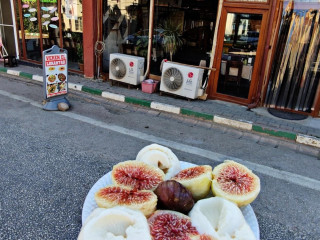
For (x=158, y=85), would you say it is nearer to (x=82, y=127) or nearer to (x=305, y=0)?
(x=82, y=127)

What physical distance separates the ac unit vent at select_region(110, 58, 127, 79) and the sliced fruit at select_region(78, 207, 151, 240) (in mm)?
6802

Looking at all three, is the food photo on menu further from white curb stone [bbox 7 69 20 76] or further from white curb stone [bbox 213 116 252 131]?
white curb stone [bbox 7 69 20 76]

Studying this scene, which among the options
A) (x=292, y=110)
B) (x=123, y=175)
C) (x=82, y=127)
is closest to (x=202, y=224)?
(x=123, y=175)

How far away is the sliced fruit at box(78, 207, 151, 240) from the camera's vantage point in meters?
1.69

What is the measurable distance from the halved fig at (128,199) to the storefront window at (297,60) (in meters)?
5.91

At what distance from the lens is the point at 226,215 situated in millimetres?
1908

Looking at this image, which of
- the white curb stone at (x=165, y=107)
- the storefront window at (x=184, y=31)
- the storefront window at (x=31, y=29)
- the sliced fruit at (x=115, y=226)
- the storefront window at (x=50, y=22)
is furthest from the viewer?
the storefront window at (x=31, y=29)

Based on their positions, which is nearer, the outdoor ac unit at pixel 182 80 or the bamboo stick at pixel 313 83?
the bamboo stick at pixel 313 83

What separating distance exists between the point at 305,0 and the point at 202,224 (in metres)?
6.35

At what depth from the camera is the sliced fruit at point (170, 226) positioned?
182 cm

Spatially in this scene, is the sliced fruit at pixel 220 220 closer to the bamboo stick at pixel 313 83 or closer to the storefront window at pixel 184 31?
the bamboo stick at pixel 313 83

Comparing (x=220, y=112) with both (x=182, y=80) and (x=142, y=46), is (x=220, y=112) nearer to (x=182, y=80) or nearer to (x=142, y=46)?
(x=182, y=80)

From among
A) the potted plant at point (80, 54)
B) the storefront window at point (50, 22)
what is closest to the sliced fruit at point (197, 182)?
the potted plant at point (80, 54)

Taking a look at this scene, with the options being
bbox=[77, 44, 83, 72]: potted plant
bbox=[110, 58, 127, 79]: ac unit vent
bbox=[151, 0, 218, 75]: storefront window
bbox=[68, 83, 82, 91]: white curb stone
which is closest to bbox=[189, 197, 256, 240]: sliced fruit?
bbox=[151, 0, 218, 75]: storefront window
